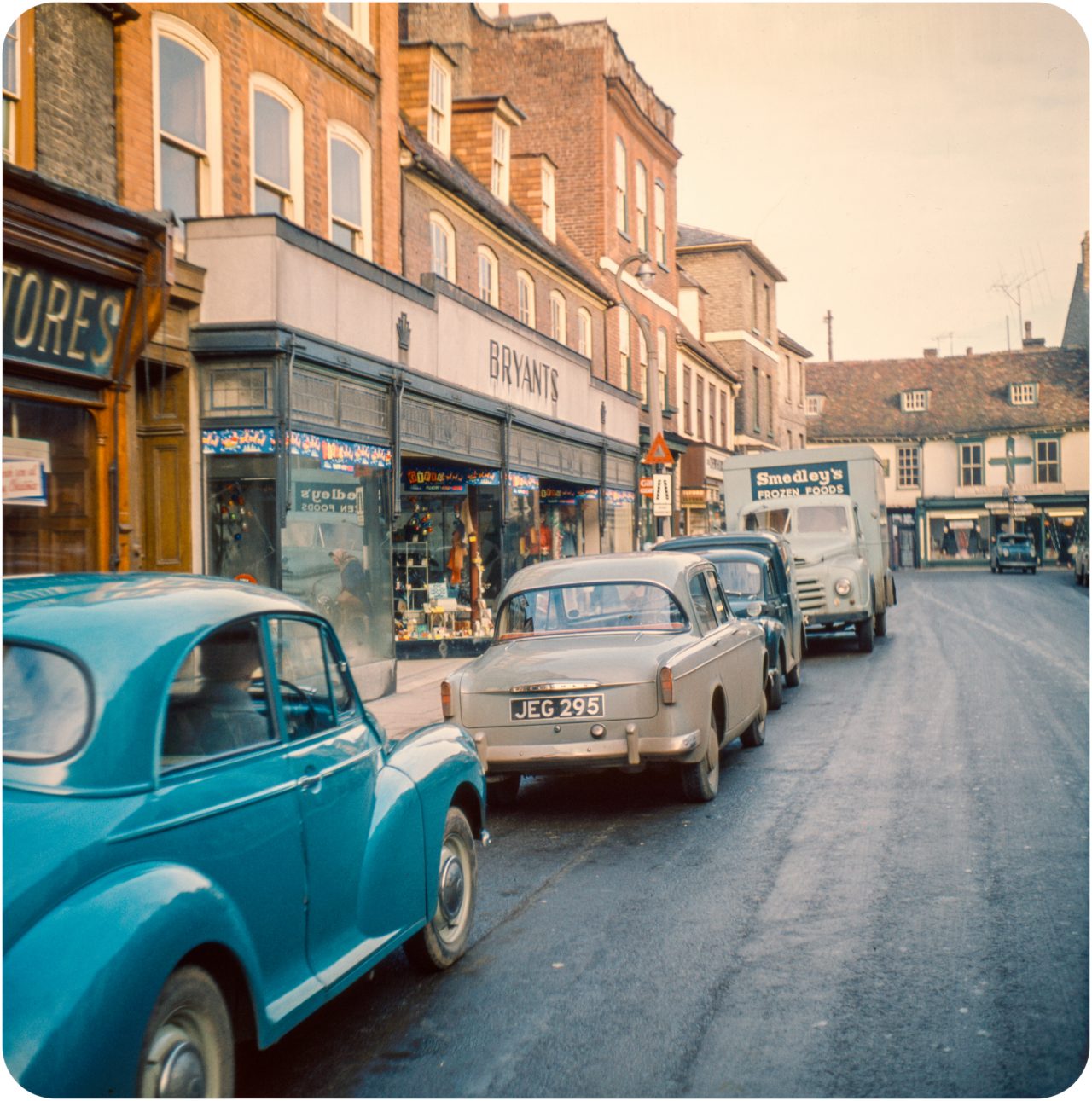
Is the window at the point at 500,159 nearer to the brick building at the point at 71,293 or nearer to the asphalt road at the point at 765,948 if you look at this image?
the brick building at the point at 71,293

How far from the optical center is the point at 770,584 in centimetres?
1475

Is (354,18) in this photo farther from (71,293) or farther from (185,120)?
(71,293)

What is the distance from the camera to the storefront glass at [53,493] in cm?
985

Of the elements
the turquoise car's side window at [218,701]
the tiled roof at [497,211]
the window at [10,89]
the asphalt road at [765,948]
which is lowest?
the asphalt road at [765,948]

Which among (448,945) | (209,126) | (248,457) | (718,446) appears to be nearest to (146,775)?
(448,945)

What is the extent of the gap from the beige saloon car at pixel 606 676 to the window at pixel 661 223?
27851mm

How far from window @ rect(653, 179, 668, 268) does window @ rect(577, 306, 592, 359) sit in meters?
7.24

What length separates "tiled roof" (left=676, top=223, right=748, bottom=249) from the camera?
51.7 m

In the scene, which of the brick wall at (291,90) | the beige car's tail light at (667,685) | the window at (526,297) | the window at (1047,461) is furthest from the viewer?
the window at (1047,461)

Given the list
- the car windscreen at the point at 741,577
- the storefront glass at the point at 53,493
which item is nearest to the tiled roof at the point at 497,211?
A: the car windscreen at the point at 741,577

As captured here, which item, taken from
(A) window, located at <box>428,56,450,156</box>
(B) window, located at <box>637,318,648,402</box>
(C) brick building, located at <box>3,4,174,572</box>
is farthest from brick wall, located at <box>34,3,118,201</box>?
(B) window, located at <box>637,318,648,402</box>

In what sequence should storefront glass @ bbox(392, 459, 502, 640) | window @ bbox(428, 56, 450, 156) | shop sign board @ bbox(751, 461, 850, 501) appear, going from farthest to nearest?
shop sign board @ bbox(751, 461, 850, 501) → window @ bbox(428, 56, 450, 156) → storefront glass @ bbox(392, 459, 502, 640)

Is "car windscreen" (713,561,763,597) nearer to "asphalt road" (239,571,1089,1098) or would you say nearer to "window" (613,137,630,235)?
"asphalt road" (239,571,1089,1098)

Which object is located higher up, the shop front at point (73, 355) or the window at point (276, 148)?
the window at point (276, 148)
